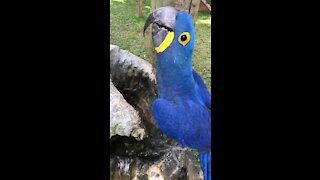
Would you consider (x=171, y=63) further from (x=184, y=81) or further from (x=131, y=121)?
(x=131, y=121)

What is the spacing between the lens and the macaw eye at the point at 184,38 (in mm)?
2633

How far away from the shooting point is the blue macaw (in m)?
2.63

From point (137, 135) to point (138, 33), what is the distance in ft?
1.90

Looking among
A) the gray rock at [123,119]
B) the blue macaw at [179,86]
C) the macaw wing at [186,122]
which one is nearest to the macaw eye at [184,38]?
the blue macaw at [179,86]

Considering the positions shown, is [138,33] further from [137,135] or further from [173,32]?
[137,135]

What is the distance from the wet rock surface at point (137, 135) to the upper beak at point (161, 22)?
0.57 ft

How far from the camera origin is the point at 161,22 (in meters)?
2.64

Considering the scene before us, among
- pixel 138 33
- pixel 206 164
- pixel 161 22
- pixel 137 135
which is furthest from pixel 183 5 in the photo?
pixel 206 164

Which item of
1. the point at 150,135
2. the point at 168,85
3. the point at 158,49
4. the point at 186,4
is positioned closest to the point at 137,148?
the point at 150,135

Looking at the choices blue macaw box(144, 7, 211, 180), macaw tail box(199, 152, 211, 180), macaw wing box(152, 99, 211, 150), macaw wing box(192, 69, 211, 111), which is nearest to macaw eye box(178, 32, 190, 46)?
blue macaw box(144, 7, 211, 180)

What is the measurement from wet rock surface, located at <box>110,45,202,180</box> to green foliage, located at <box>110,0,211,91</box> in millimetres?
59

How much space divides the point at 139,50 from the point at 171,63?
0.67 feet

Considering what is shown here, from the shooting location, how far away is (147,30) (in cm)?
267

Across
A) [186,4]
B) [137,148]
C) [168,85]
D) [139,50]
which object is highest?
[186,4]
